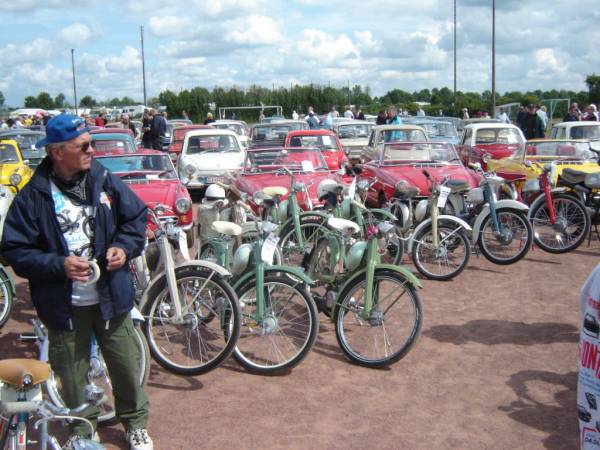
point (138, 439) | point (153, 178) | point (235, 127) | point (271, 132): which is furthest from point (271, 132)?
point (138, 439)

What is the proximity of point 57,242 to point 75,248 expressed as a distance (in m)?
0.10

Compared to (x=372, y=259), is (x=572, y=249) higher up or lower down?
lower down

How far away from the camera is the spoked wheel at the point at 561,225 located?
9383 mm

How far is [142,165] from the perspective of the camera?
10.6 m

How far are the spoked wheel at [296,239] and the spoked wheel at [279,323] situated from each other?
2057 mm

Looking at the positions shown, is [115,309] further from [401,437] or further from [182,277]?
[401,437]

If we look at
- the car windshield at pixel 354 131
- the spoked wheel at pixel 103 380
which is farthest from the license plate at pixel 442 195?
the car windshield at pixel 354 131

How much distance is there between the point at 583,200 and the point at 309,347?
19.9 feet

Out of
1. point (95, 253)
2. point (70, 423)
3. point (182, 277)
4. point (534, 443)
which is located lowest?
point (534, 443)

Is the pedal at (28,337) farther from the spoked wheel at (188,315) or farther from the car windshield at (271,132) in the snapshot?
the car windshield at (271,132)

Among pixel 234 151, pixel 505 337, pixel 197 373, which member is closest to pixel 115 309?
pixel 197 373

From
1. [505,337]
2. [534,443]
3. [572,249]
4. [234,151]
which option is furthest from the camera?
[234,151]

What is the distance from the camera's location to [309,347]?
5.38m

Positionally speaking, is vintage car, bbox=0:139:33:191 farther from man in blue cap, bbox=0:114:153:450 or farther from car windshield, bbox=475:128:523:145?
car windshield, bbox=475:128:523:145
